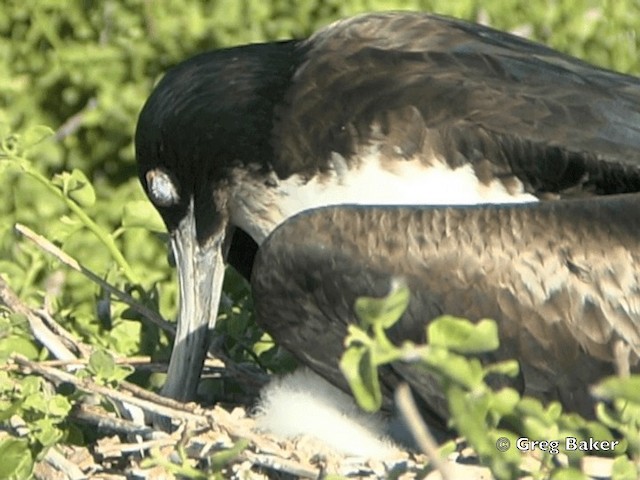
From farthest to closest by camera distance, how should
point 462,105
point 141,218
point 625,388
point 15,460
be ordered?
point 141,218
point 462,105
point 15,460
point 625,388

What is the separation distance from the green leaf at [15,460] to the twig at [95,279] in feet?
3.62

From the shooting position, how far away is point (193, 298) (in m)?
5.66

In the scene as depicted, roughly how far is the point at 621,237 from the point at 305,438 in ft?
2.94

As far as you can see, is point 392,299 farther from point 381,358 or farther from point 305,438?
point 305,438

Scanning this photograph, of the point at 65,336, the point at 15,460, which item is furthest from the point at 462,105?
the point at 15,460

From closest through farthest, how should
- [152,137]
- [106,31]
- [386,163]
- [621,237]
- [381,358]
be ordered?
1. [381,358]
2. [621,237]
3. [386,163]
4. [152,137]
5. [106,31]

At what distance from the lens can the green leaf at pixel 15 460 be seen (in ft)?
14.4

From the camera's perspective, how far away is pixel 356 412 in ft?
16.6

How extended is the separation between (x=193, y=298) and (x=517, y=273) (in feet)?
3.88

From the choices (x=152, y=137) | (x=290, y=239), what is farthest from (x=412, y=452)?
(x=152, y=137)

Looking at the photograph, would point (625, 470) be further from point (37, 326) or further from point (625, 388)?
point (37, 326)

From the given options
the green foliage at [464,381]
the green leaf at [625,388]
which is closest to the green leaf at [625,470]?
the green foliage at [464,381]

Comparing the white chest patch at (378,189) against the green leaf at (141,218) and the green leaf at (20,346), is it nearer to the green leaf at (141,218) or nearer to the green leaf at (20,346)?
the green leaf at (141,218)

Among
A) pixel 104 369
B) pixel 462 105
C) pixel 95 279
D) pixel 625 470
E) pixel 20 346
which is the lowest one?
pixel 20 346
